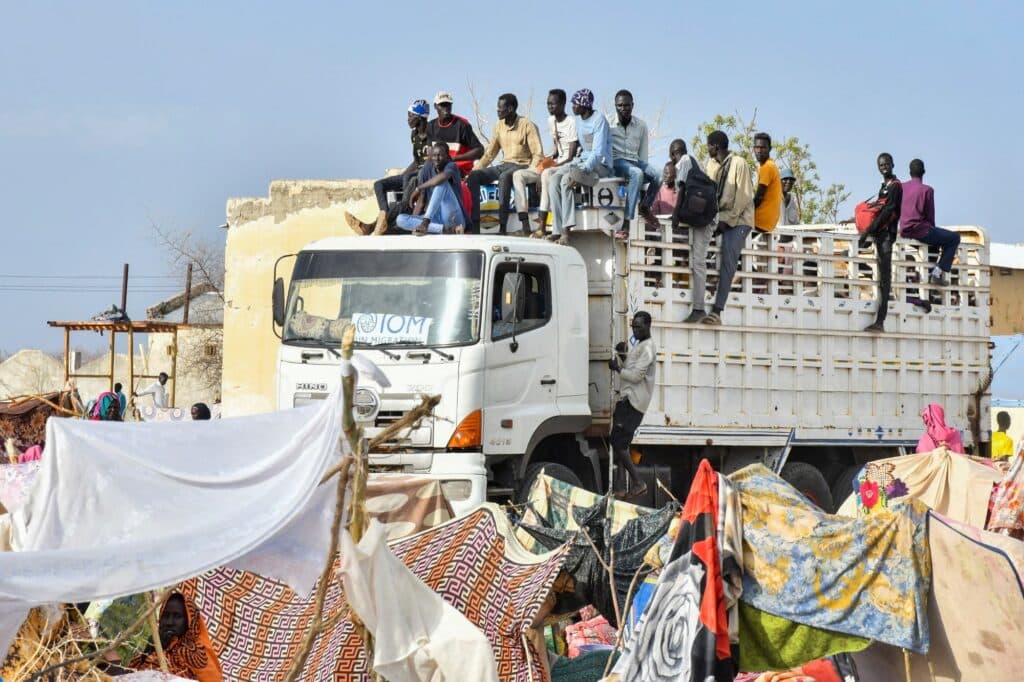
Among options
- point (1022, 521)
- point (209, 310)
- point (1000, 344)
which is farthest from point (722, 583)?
point (209, 310)

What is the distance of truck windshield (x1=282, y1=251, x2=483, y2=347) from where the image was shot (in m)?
11.0

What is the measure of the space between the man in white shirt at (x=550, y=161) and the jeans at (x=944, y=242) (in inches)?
168

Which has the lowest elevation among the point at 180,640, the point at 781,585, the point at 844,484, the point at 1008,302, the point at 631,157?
the point at 180,640

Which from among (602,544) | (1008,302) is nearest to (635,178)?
(602,544)

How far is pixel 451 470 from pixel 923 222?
20.4 feet

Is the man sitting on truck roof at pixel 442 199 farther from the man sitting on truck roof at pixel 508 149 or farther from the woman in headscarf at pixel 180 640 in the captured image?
the woman in headscarf at pixel 180 640

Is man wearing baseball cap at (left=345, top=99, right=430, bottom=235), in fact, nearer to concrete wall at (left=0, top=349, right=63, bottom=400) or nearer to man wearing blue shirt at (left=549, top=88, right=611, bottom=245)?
man wearing blue shirt at (left=549, top=88, right=611, bottom=245)

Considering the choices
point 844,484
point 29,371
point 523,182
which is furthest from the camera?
point 29,371

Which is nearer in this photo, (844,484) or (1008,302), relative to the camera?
(844,484)

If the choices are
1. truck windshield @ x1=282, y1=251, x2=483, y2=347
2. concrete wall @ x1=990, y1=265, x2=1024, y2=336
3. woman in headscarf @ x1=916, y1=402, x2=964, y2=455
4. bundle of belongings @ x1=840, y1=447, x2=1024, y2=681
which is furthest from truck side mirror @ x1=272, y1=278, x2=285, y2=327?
concrete wall @ x1=990, y1=265, x2=1024, y2=336

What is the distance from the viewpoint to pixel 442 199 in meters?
12.0

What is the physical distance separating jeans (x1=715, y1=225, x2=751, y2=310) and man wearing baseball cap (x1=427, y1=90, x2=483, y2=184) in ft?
7.67

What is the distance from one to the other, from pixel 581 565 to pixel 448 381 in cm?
398

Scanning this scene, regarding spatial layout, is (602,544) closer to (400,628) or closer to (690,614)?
(690,614)
